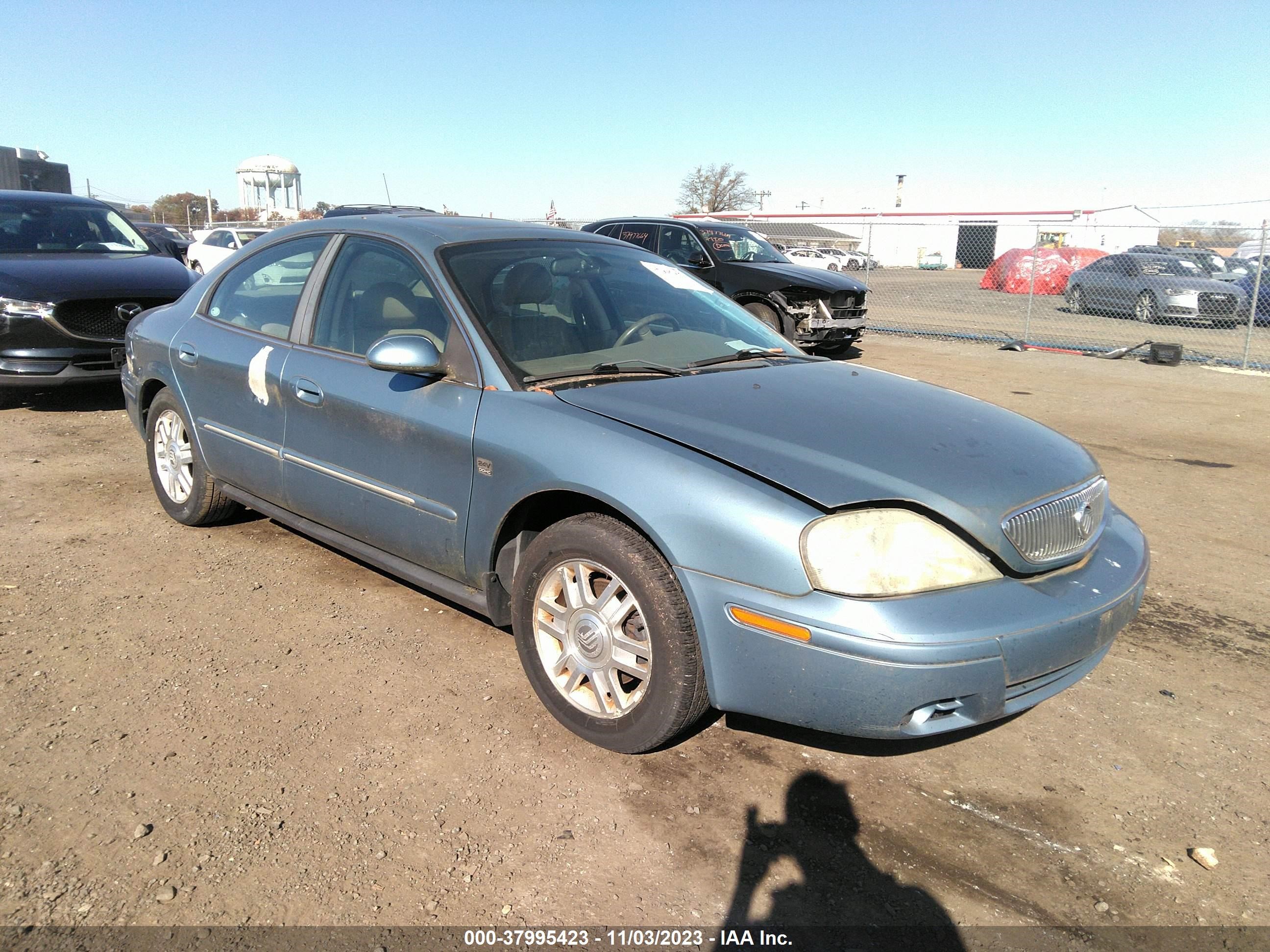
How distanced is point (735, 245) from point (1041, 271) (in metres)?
14.7

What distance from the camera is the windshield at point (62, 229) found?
7961mm

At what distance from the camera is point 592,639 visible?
280 centimetres

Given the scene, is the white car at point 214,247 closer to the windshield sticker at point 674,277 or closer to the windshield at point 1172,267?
the windshield sticker at point 674,277

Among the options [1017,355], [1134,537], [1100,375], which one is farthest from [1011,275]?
[1134,537]

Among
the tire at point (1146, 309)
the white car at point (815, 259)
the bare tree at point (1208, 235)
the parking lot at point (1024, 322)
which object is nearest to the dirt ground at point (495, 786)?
the bare tree at point (1208, 235)

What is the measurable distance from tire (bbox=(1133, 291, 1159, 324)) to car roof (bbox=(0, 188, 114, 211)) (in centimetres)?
1666

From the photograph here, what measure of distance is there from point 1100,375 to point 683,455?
10569mm

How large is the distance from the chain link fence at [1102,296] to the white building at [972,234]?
2384mm

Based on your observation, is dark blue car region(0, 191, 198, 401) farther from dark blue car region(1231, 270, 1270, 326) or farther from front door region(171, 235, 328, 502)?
dark blue car region(1231, 270, 1270, 326)

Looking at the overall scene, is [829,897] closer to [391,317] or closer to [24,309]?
[391,317]

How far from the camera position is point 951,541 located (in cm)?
248

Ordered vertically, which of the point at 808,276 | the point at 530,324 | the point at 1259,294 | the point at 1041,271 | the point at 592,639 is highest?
the point at 1041,271

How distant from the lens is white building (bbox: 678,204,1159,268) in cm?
2950

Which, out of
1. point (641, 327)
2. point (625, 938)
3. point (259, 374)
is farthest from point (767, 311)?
point (625, 938)
